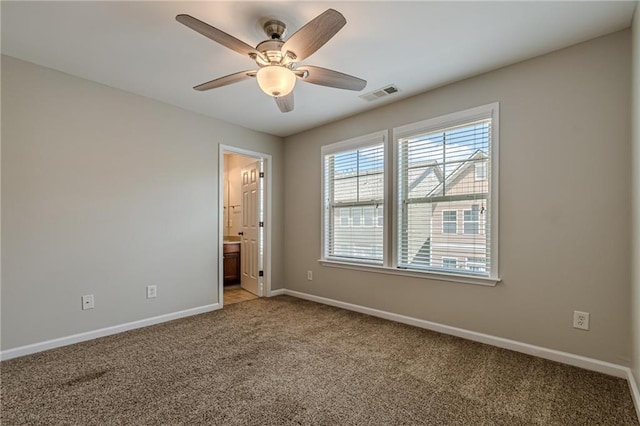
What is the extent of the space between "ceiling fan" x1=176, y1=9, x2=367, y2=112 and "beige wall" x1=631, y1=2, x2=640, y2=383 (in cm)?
168

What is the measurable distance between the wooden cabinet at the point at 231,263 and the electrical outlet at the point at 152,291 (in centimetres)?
187

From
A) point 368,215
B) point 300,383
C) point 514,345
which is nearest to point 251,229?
point 368,215

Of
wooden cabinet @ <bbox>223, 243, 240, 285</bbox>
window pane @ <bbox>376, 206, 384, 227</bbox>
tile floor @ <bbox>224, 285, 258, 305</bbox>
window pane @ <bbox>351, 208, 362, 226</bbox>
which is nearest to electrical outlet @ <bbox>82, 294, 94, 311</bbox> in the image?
tile floor @ <bbox>224, 285, 258, 305</bbox>

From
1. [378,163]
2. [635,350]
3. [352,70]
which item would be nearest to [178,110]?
[352,70]

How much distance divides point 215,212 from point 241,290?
66.8 inches

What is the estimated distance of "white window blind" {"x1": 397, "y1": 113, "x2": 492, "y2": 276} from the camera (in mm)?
2824

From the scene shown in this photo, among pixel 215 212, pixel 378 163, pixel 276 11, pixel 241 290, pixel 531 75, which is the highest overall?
pixel 276 11

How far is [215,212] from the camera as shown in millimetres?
3947

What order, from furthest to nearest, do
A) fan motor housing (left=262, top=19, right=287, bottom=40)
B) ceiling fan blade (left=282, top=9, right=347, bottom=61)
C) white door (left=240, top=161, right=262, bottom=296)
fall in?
white door (left=240, top=161, right=262, bottom=296), fan motor housing (left=262, top=19, right=287, bottom=40), ceiling fan blade (left=282, top=9, right=347, bottom=61)

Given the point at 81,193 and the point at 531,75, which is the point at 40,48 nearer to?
the point at 81,193

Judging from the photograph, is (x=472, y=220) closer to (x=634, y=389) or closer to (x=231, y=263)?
(x=634, y=389)

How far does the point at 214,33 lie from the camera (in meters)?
1.71

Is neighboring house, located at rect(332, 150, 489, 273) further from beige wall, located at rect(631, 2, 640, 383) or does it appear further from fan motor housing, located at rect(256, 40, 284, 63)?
fan motor housing, located at rect(256, 40, 284, 63)

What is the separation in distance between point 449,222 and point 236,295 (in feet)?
10.7
